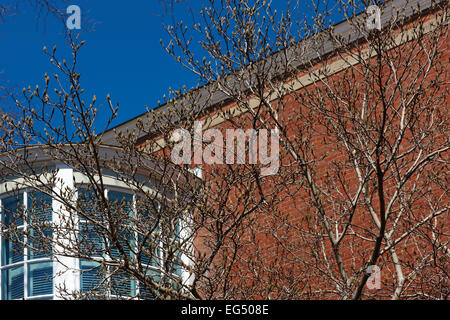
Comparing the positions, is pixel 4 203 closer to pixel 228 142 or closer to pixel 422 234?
pixel 228 142

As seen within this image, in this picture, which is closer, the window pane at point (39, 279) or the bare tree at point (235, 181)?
the bare tree at point (235, 181)

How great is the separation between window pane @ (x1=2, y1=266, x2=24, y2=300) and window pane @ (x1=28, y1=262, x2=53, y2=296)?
0.18 m

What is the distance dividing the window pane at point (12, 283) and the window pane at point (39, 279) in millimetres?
181

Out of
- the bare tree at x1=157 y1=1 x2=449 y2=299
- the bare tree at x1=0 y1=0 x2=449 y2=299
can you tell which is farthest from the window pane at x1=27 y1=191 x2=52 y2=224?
the bare tree at x1=157 y1=1 x2=449 y2=299

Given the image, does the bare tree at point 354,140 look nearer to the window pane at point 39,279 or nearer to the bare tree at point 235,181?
the bare tree at point 235,181

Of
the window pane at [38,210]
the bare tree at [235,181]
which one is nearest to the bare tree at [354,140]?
the bare tree at [235,181]

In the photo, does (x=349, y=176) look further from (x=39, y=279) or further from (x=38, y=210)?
(x=39, y=279)

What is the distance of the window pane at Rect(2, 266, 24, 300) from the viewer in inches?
383

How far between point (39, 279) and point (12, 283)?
0.47 metres

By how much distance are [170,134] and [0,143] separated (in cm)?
180

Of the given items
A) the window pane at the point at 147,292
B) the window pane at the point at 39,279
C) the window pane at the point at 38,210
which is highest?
the window pane at the point at 38,210

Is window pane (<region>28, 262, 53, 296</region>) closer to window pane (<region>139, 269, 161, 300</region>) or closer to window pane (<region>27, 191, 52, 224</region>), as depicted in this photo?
window pane (<region>27, 191, 52, 224</region>)

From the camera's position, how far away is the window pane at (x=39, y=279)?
9562 mm

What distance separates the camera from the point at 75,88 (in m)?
6.13
